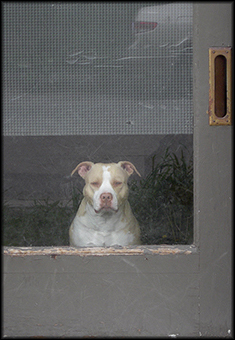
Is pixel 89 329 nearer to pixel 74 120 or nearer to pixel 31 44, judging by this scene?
pixel 74 120

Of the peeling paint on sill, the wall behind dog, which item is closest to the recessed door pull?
the wall behind dog

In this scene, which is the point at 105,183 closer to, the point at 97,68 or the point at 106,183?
→ the point at 106,183

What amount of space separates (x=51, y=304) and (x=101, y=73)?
49.8 inches

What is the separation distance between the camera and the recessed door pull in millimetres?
2238

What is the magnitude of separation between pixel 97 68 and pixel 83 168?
2.14ft

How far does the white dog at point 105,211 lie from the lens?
8.73 feet

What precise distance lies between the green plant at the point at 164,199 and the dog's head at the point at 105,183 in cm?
11

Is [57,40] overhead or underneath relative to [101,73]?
overhead

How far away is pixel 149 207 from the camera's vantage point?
2.87 meters

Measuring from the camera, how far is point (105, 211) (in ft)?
8.77

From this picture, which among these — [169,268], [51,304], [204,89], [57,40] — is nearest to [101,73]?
[57,40]

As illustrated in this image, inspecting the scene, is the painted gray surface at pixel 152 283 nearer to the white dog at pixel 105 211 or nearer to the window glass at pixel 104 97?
the window glass at pixel 104 97

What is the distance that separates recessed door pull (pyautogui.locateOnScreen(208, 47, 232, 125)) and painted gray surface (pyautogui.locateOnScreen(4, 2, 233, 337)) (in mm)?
32

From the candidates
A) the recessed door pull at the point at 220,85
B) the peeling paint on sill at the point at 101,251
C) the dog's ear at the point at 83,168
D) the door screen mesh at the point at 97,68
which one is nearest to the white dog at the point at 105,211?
the dog's ear at the point at 83,168
